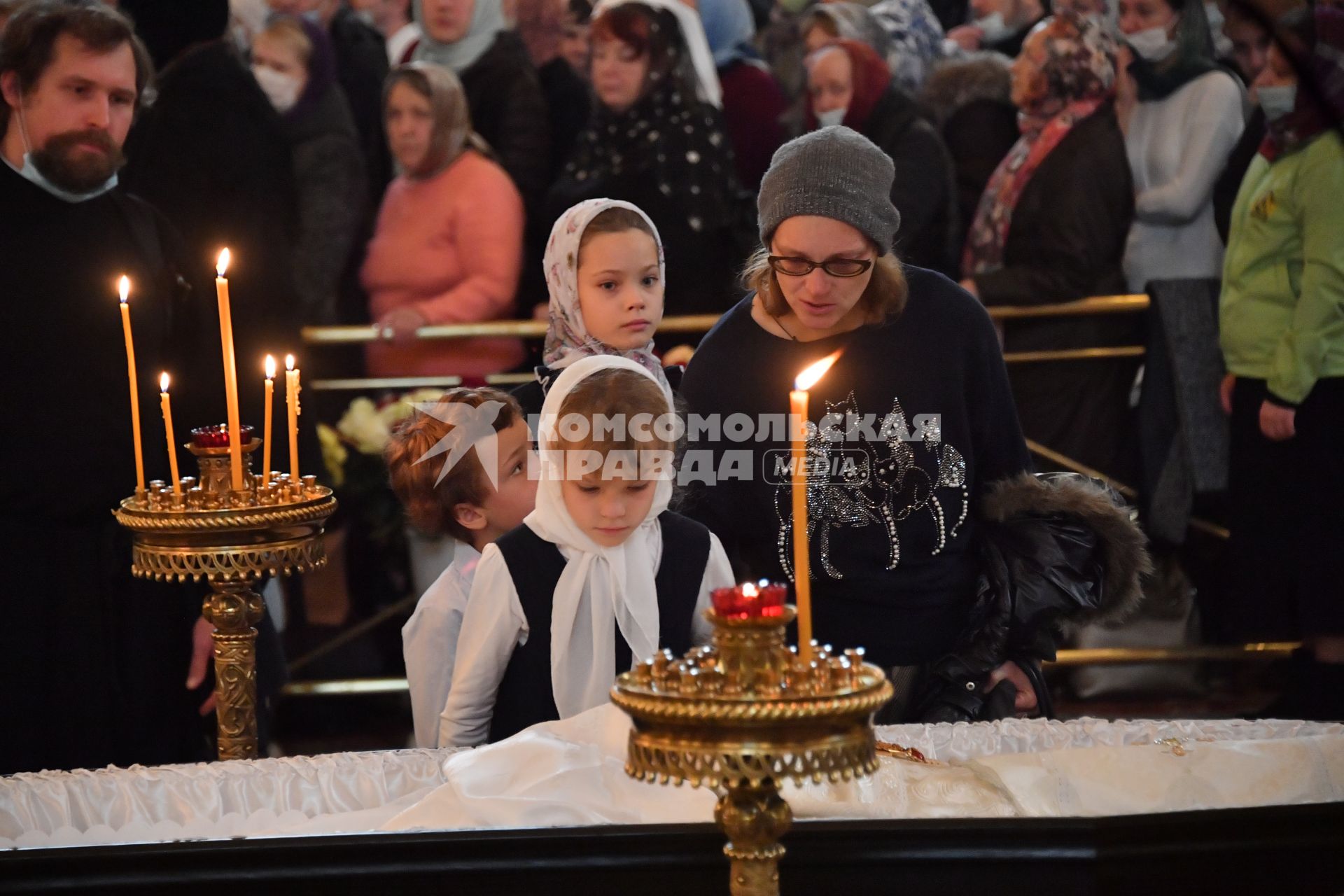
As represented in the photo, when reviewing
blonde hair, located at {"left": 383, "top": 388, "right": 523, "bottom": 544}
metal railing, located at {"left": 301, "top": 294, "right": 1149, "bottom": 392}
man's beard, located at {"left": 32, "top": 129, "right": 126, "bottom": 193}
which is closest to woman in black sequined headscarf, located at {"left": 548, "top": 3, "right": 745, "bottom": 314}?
metal railing, located at {"left": 301, "top": 294, "right": 1149, "bottom": 392}

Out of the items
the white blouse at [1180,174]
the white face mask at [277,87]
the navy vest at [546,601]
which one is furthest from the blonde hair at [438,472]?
the white blouse at [1180,174]

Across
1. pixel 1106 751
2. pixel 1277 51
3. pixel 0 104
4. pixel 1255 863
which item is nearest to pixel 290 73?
pixel 0 104

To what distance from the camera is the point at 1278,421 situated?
189 inches

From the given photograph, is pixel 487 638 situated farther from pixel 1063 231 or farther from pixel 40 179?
pixel 1063 231

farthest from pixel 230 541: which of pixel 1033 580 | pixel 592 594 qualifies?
pixel 1033 580

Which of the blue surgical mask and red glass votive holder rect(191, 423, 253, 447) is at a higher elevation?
the blue surgical mask

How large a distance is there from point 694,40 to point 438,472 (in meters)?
2.90

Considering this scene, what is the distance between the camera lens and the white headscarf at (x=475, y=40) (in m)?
5.62

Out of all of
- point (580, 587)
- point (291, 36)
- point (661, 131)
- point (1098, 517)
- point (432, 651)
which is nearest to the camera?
point (580, 587)

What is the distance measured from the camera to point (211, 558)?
88.7 inches

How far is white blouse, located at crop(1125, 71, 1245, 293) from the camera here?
5.37 m

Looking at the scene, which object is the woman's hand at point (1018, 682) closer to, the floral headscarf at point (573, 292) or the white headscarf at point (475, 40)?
the floral headscarf at point (573, 292)

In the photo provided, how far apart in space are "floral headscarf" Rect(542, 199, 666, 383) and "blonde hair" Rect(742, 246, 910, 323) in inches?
10.6

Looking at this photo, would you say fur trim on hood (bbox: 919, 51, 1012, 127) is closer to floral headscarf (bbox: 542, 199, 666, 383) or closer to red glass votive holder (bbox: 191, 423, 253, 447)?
floral headscarf (bbox: 542, 199, 666, 383)
